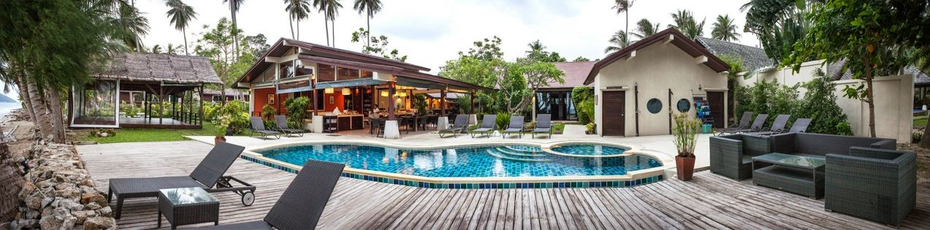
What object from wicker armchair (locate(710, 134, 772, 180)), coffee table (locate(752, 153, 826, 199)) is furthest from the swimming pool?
coffee table (locate(752, 153, 826, 199))

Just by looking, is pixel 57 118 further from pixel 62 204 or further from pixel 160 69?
pixel 160 69

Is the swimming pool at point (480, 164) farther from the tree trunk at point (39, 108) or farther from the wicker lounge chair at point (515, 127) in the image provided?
the tree trunk at point (39, 108)

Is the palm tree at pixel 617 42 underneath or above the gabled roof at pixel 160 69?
above

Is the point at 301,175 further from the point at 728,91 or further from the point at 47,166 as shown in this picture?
the point at 728,91

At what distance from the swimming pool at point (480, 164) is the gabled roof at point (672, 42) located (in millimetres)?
3152

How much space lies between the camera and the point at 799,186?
15.1 ft

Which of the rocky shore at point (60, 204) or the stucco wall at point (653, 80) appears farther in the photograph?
the stucco wall at point (653, 80)

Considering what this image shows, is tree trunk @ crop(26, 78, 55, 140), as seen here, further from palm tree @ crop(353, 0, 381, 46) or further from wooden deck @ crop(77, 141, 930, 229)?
palm tree @ crop(353, 0, 381, 46)

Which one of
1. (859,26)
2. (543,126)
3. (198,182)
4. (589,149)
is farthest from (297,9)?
(859,26)

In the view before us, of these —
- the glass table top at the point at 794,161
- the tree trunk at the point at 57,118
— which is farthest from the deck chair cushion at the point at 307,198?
the tree trunk at the point at 57,118

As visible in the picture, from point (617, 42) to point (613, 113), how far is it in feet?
85.9

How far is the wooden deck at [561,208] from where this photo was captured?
3.60m

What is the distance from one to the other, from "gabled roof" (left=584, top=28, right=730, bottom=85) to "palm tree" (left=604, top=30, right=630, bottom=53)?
2365cm

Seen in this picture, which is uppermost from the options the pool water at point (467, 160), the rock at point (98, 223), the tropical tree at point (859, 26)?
the tropical tree at point (859, 26)
